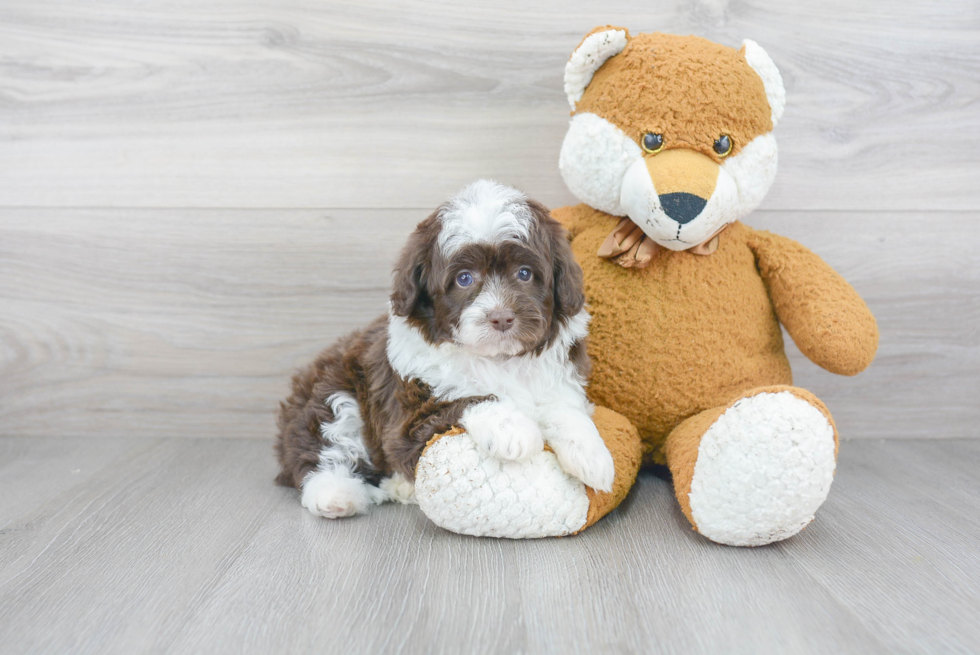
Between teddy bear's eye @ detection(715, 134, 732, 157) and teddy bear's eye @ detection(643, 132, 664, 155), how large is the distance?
0.12 meters

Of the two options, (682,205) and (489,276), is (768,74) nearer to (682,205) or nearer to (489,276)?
(682,205)

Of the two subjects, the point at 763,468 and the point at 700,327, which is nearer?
the point at 763,468

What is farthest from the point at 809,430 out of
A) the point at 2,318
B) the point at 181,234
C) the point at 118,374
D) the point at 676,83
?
the point at 2,318

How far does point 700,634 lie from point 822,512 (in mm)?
670

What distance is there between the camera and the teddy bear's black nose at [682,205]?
4.90 ft

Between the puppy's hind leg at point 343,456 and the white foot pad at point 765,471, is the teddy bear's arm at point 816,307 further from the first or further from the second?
the puppy's hind leg at point 343,456

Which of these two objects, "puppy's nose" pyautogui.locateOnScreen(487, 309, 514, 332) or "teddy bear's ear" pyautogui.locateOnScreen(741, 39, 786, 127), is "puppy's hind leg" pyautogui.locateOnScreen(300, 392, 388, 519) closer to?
"puppy's nose" pyautogui.locateOnScreen(487, 309, 514, 332)

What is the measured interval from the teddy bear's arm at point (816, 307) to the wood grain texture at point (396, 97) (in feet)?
1.52

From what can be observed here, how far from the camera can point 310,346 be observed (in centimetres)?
221

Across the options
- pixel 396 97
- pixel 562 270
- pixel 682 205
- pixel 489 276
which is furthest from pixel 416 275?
pixel 396 97

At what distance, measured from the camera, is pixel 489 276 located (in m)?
1.41

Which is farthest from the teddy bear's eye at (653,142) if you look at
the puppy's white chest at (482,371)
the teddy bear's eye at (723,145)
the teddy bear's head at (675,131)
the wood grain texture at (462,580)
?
the wood grain texture at (462,580)

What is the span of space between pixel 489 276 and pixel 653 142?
50 cm

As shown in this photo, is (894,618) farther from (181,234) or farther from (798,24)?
(181,234)
